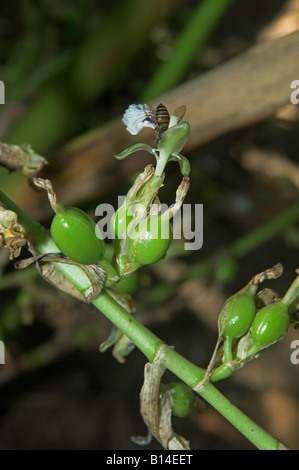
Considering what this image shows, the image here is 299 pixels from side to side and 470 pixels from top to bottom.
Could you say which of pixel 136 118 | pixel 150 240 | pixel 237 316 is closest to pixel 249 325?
pixel 237 316

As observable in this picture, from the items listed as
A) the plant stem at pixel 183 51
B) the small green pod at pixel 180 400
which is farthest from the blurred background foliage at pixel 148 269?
the small green pod at pixel 180 400

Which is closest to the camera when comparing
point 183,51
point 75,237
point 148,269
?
point 75,237

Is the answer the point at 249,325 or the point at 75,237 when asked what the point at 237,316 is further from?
the point at 75,237

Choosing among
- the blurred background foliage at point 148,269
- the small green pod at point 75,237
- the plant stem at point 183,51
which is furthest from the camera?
the blurred background foliage at point 148,269

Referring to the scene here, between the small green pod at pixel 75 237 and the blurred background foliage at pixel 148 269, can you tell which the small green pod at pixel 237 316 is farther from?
the blurred background foliage at pixel 148 269

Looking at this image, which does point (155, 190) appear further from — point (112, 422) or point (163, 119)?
point (112, 422)
